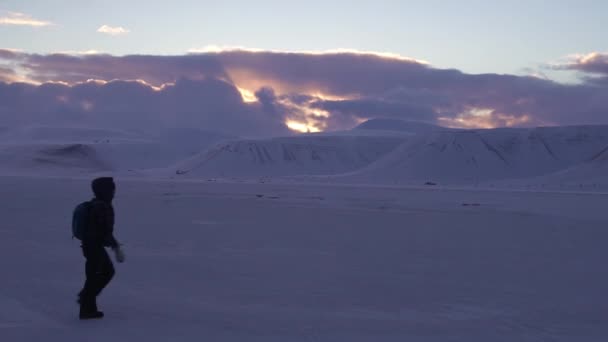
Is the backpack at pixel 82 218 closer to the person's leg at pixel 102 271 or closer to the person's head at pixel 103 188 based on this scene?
the person's head at pixel 103 188

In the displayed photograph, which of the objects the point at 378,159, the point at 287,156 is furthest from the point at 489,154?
the point at 287,156

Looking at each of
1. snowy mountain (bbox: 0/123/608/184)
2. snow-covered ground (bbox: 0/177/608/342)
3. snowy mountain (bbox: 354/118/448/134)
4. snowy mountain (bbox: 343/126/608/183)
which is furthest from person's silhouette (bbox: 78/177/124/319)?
snowy mountain (bbox: 354/118/448/134)

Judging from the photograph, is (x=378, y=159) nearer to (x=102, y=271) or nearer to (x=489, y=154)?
(x=489, y=154)

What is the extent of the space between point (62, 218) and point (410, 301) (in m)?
11.5

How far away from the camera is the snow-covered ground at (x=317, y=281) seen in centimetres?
623

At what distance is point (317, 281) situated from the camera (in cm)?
855

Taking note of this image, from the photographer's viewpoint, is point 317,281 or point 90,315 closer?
point 90,315

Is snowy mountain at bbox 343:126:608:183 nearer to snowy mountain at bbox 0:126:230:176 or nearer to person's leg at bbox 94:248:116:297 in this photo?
snowy mountain at bbox 0:126:230:176

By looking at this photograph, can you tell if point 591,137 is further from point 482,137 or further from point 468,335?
point 468,335

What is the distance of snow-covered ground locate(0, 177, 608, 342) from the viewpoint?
6.23m

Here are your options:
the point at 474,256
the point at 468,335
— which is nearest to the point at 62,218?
the point at 474,256

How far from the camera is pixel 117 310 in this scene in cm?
676

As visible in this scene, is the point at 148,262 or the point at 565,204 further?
the point at 565,204

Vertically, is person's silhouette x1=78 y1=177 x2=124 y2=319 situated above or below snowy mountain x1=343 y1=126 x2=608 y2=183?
below
